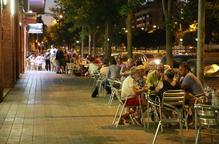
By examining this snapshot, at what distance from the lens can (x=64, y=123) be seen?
1316 centimetres

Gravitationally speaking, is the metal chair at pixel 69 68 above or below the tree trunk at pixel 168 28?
below

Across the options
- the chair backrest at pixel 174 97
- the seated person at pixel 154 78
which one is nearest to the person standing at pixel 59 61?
the seated person at pixel 154 78

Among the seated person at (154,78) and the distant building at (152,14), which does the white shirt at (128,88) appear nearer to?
the seated person at (154,78)

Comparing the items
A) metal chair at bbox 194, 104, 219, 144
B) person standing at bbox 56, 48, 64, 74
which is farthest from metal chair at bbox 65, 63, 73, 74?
metal chair at bbox 194, 104, 219, 144

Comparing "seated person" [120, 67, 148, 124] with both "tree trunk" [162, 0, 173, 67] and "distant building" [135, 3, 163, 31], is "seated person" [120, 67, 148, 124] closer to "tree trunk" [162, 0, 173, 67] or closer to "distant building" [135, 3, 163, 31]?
"tree trunk" [162, 0, 173, 67]

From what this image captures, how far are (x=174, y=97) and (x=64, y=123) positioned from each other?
324 cm

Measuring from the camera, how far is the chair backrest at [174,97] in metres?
11.0

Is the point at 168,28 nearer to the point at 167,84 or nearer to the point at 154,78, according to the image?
the point at 154,78

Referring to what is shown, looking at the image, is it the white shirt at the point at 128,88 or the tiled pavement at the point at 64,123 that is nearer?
the tiled pavement at the point at 64,123

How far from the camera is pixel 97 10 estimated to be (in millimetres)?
32812

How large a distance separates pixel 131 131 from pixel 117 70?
21.5 feet

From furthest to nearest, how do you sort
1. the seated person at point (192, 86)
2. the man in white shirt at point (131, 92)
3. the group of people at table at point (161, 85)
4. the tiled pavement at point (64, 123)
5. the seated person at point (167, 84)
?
the man in white shirt at point (131, 92) → the seated person at point (192, 86) → the group of people at table at point (161, 85) → the seated person at point (167, 84) → the tiled pavement at point (64, 123)

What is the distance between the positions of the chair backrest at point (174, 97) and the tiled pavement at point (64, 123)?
731 millimetres

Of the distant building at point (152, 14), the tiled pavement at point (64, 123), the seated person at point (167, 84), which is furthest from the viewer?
the distant building at point (152, 14)
